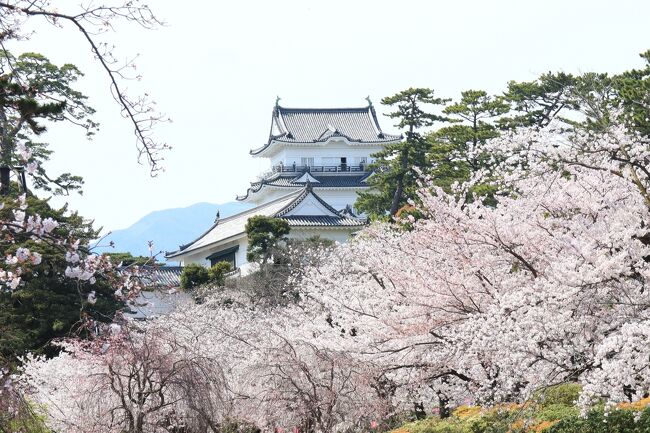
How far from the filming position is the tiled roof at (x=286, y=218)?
41.5 meters

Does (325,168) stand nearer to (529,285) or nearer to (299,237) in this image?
(299,237)

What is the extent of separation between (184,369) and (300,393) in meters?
1.81

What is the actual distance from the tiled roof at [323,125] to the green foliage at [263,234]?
2270cm

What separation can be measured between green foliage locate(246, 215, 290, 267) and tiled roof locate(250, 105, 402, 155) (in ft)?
74.5

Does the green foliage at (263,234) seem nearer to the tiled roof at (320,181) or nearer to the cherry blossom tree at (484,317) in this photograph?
the cherry blossom tree at (484,317)

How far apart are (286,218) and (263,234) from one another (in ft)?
23.4

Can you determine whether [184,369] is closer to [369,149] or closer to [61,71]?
[61,71]

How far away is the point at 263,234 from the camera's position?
34312mm

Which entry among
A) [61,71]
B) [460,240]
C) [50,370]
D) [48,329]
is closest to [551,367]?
[460,240]

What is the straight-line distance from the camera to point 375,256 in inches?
606

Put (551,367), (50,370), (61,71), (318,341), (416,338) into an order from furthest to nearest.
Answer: (61,71) < (50,370) < (318,341) < (416,338) < (551,367)

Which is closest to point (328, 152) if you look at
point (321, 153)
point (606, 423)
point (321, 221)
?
point (321, 153)

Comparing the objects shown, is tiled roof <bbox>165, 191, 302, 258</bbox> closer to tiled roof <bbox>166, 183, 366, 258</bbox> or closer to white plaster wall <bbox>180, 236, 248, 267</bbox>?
tiled roof <bbox>166, 183, 366, 258</bbox>

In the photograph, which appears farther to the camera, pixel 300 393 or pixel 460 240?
pixel 300 393
